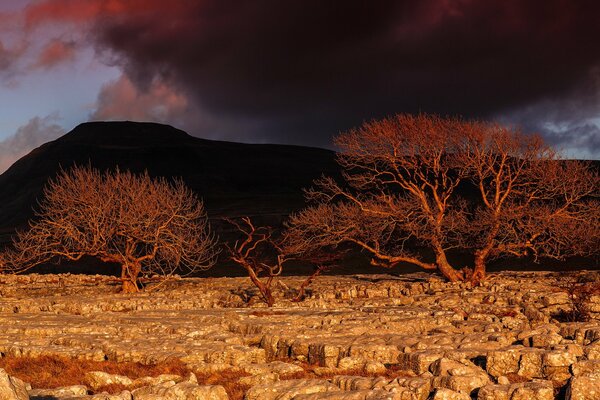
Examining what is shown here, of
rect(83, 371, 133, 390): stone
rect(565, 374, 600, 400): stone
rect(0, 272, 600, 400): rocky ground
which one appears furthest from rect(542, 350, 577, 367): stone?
rect(83, 371, 133, 390): stone

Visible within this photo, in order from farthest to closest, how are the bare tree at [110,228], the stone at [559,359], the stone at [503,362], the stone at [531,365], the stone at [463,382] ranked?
the bare tree at [110,228], the stone at [503,362], the stone at [531,365], the stone at [559,359], the stone at [463,382]

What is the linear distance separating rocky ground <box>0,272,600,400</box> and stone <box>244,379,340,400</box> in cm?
3

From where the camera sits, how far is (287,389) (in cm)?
1286

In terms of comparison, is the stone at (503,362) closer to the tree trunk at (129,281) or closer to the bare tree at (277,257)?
the bare tree at (277,257)

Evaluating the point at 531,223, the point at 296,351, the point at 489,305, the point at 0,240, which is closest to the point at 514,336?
the point at 296,351

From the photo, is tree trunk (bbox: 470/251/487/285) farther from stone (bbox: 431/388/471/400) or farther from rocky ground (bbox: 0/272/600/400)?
stone (bbox: 431/388/471/400)

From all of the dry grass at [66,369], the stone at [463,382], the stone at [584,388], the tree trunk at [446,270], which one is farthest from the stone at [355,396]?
the tree trunk at [446,270]

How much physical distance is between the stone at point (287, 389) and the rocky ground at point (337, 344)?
0.08 feet

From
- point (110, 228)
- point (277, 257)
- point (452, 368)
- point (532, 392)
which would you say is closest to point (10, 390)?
point (532, 392)

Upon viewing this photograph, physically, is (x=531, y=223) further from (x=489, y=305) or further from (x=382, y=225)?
(x=489, y=305)

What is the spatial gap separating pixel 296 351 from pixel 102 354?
16.3 ft

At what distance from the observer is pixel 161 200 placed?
39.5 meters

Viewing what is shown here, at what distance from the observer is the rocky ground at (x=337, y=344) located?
40.5ft

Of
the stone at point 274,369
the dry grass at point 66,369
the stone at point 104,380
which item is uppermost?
the stone at point 274,369
